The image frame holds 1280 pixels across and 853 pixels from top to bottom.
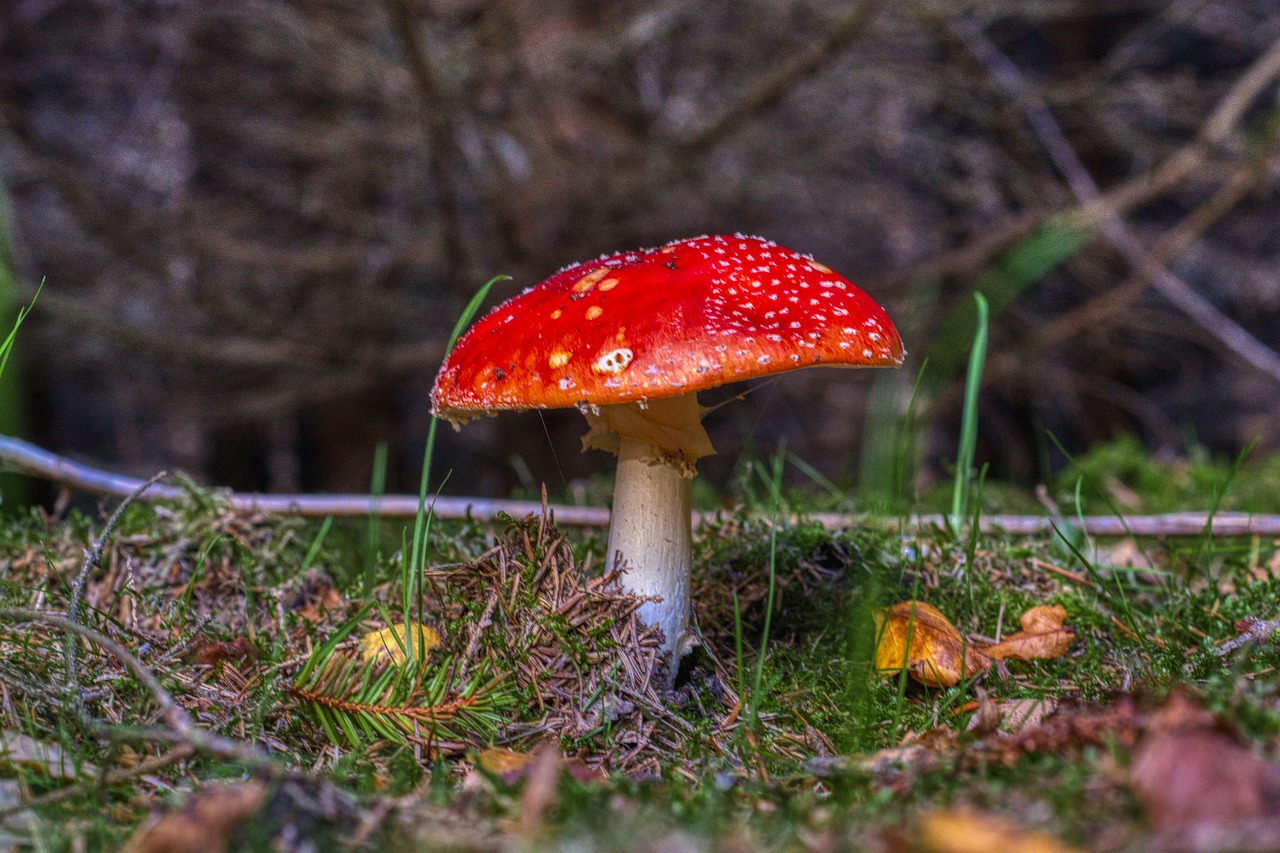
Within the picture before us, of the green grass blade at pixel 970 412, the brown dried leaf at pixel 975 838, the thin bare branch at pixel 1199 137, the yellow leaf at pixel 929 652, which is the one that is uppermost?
the thin bare branch at pixel 1199 137

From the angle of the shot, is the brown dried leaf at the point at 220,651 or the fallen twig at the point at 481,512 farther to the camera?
the fallen twig at the point at 481,512

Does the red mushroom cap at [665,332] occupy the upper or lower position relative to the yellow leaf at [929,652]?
upper

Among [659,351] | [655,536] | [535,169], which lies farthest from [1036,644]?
[535,169]

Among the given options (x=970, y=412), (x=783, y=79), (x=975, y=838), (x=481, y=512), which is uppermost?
(x=783, y=79)

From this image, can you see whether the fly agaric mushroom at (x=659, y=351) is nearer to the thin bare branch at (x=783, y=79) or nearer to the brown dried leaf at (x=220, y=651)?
the brown dried leaf at (x=220, y=651)

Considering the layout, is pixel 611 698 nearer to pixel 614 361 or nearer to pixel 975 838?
pixel 614 361

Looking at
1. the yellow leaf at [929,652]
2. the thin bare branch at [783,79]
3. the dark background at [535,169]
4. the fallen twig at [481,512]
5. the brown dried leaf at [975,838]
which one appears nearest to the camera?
the brown dried leaf at [975,838]

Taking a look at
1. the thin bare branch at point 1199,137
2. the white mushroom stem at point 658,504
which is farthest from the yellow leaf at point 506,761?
the thin bare branch at point 1199,137

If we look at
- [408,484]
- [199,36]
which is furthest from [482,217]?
[408,484]
